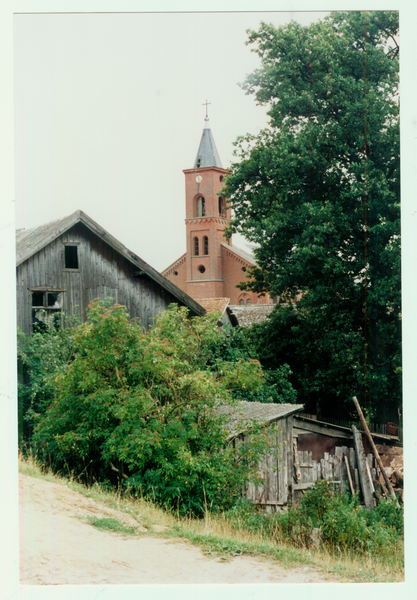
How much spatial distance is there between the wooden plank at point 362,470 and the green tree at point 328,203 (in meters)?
0.79

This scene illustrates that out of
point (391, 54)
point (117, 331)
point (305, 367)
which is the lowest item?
point (305, 367)

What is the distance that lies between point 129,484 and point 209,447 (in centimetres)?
137

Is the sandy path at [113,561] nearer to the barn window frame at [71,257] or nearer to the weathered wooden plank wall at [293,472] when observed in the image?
the weathered wooden plank wall at [293,472]

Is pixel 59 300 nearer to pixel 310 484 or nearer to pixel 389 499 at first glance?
pixel 310 484

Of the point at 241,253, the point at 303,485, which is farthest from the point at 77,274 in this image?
the point at 303,485

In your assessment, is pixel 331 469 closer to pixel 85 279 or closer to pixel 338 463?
pixel 338 463

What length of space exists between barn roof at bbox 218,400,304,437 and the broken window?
3.82 metres

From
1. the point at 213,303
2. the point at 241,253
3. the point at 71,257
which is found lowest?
the point at 213,303

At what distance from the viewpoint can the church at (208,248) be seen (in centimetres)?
1035

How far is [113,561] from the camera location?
6.56 metres

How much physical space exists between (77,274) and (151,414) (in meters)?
3.83

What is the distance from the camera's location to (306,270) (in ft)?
41.7

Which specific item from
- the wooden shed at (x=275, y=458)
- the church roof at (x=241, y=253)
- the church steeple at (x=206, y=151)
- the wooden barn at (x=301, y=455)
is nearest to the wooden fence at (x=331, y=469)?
the wooden barn at (x=301, y=455)

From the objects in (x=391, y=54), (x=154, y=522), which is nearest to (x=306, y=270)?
(x=391, y=54)
